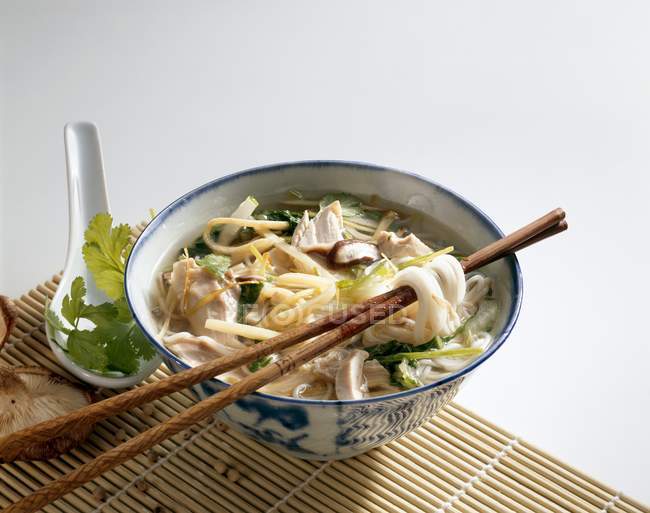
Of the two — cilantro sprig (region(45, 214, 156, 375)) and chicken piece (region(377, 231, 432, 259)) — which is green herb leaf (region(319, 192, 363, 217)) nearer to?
chicken piece (region(377, 231, 432, 259))

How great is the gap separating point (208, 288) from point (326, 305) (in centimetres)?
32

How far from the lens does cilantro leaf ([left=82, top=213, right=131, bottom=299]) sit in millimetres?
2254

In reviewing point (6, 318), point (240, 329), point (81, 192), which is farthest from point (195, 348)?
point (81, 192)

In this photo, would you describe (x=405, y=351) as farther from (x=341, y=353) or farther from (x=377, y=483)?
(x=377, y=483)

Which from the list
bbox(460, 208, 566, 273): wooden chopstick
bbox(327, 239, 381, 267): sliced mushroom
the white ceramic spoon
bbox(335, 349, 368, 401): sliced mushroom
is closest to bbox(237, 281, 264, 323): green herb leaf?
bbox(327, 239, 381, 267): sliced mushroom

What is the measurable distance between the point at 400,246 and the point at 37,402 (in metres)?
1.13

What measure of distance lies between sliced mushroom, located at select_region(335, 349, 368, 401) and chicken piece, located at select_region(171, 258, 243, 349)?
0.98ft

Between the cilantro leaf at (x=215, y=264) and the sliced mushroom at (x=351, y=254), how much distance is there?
11.7 inches

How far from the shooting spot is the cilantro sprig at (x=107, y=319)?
2.26 m

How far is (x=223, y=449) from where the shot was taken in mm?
2191

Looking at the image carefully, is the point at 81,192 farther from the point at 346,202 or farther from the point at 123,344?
the point at 346,202

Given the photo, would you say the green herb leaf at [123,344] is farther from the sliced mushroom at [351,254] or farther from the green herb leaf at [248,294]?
the sliced mushroom at [351,254]

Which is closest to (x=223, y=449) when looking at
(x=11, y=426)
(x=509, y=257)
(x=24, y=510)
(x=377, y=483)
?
(x=377, y=483)

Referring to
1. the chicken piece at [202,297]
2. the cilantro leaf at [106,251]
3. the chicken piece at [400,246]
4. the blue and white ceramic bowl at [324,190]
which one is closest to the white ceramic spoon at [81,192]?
the cilantro leaf at [106,251]
